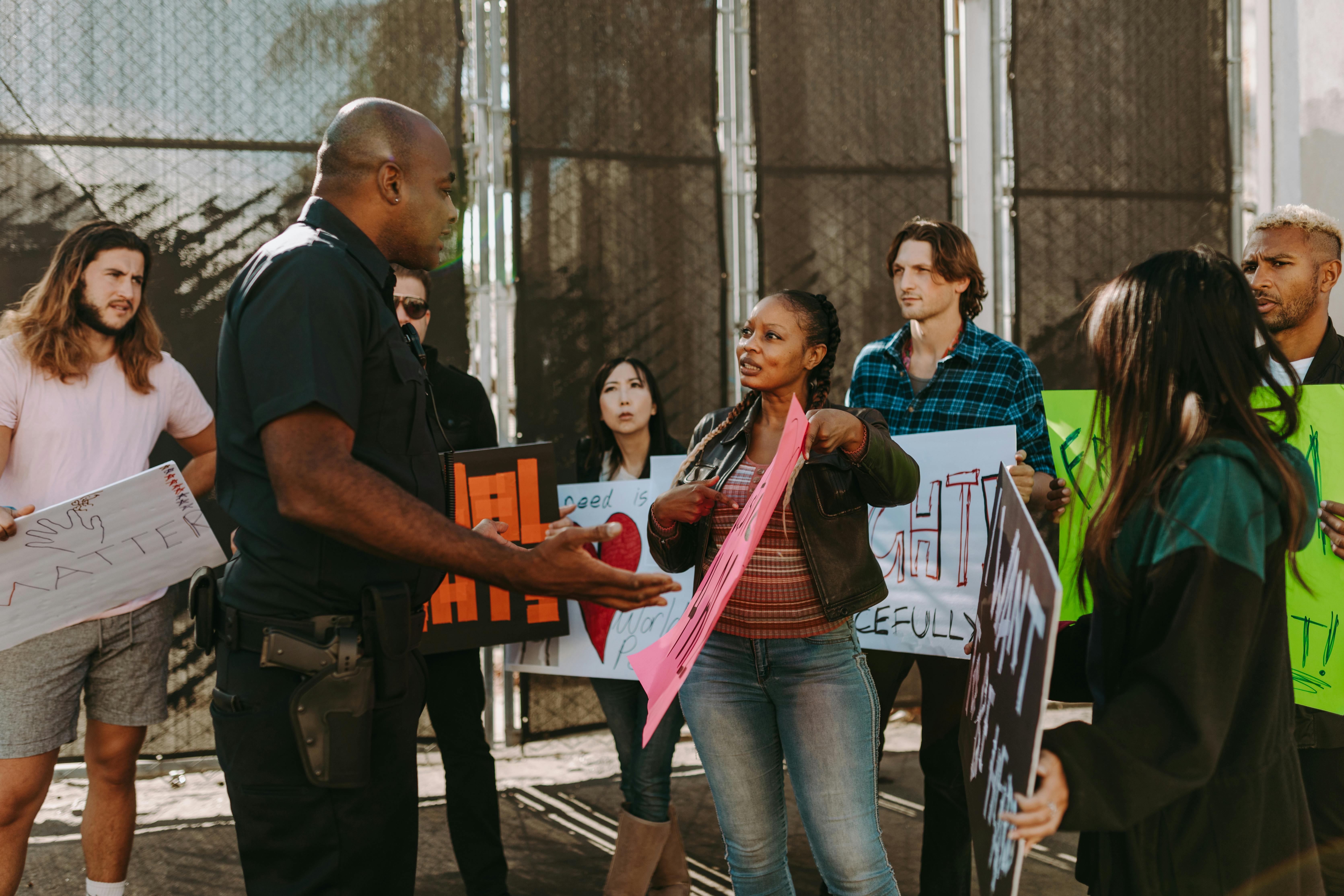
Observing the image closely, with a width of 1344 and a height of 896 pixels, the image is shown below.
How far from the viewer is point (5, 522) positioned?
262 centimetres

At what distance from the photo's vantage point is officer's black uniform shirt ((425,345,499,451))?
3475 millimetres

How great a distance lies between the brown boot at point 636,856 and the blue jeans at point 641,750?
0.03 metres

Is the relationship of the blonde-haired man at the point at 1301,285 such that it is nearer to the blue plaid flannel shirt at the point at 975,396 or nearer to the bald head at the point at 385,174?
the blue plaid flannel shirt at the point at 975,396

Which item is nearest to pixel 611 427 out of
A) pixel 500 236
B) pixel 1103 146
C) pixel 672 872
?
pixel 500 236

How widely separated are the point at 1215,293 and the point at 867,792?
4.37 feet

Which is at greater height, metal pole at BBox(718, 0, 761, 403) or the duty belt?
metal pole at BBox(718, 0, 761, 403)

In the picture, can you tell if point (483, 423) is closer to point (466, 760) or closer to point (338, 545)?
point (466, 760)

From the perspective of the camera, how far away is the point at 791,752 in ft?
7.26

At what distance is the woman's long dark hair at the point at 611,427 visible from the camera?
3.71 metres

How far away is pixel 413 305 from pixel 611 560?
1186 mm

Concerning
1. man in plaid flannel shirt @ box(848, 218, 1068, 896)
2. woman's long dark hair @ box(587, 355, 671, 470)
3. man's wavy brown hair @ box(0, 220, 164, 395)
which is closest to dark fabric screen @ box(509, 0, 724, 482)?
woman's long dark hair @ box(587, 355, 671, 470)

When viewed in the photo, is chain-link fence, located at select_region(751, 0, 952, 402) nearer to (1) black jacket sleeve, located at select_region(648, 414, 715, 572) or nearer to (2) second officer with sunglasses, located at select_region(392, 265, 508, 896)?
(2) second officer with sunglasses, located at select_region(392, 265, 508, 896)

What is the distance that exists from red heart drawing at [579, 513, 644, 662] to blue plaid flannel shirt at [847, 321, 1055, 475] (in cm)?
103

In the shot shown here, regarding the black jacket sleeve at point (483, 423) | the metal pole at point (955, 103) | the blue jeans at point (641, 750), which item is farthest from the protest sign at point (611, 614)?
the metal pole at point (955, 103)
